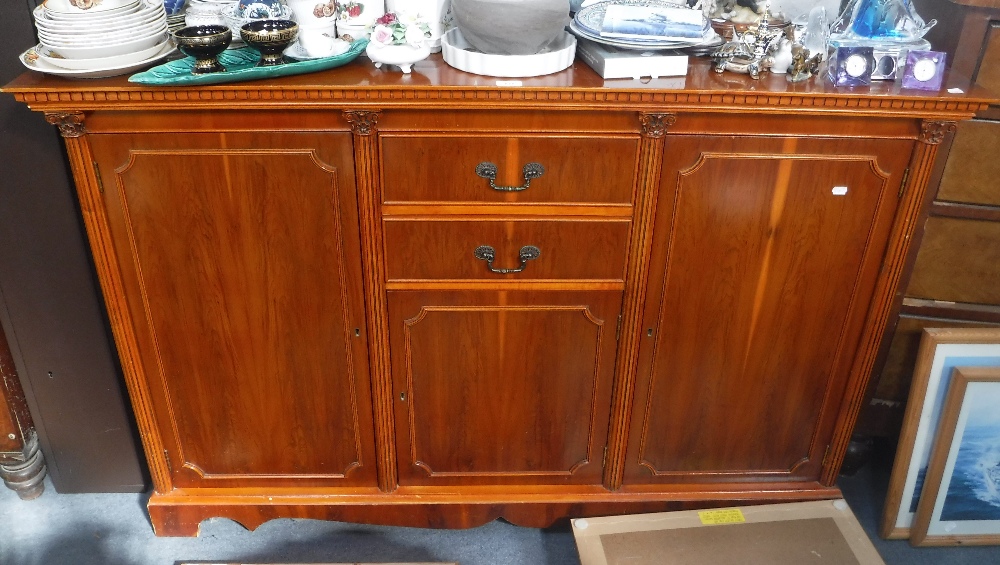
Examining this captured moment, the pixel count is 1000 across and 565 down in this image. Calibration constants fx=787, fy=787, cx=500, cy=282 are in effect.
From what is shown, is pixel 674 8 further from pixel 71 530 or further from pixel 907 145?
pixel 71 530

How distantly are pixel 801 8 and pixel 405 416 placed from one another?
116cm

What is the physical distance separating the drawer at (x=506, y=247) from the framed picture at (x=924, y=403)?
0.75 m

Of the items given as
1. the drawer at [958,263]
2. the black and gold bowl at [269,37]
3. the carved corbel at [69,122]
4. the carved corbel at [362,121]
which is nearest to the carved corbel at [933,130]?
the drawer at [958,263]

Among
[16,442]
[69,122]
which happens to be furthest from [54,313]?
[69,122]

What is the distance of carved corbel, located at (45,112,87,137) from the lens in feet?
4.40

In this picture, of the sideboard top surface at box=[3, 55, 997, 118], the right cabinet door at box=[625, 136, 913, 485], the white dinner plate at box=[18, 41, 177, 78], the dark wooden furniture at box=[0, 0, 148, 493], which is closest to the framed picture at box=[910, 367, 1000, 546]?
the right cabinet door at box=[625, 136, 913, 485]

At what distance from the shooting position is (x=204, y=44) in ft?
4.31

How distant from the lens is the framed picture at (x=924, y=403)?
1703mm

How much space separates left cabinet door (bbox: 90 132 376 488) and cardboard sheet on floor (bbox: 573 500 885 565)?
21.7 inches

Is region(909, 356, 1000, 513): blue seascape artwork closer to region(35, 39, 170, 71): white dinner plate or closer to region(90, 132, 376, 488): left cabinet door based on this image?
region(90, 132, 376, 488): left cabinet door

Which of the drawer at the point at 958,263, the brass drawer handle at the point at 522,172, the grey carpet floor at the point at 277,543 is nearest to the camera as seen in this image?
the brass drawer handle at the point at 522,172

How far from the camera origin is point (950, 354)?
172 cm

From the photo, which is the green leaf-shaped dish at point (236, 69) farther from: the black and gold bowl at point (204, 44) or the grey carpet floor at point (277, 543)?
the grey carpet floor at point (277, 543)

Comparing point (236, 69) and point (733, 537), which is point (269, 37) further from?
point (733, 537)
